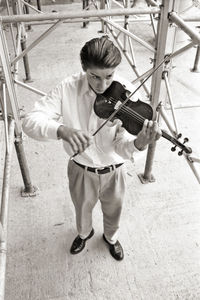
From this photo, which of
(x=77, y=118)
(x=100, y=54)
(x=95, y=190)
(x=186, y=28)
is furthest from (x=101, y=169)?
(x=186, y=28)

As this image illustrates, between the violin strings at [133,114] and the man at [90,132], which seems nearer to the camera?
the man at [90,132]

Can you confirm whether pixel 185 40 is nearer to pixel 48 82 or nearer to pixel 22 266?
pixel 48 82

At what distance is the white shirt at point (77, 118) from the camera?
1683 millimetres

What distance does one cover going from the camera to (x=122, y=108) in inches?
71.7

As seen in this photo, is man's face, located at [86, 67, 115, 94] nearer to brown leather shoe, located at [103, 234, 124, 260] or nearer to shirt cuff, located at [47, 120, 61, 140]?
shirt cuff, located at [47, 120, 61, 140]

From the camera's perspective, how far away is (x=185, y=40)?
5523mm

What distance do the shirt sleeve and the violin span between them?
22cm

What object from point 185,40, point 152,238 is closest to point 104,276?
point 152,238

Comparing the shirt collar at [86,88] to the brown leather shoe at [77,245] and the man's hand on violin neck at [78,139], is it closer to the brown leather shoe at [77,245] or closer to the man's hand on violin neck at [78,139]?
the man's hand on violin neck at [78,139]

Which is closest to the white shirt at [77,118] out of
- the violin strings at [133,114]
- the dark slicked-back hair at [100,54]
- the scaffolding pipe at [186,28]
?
the violin strings at [133,114]

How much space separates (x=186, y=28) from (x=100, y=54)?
579 mm

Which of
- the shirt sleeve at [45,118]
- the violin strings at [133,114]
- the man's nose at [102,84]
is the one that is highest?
the man's nose at [102,84]

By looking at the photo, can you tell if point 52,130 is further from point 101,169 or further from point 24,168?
point 24,168

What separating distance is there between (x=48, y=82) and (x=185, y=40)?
8.33ft
